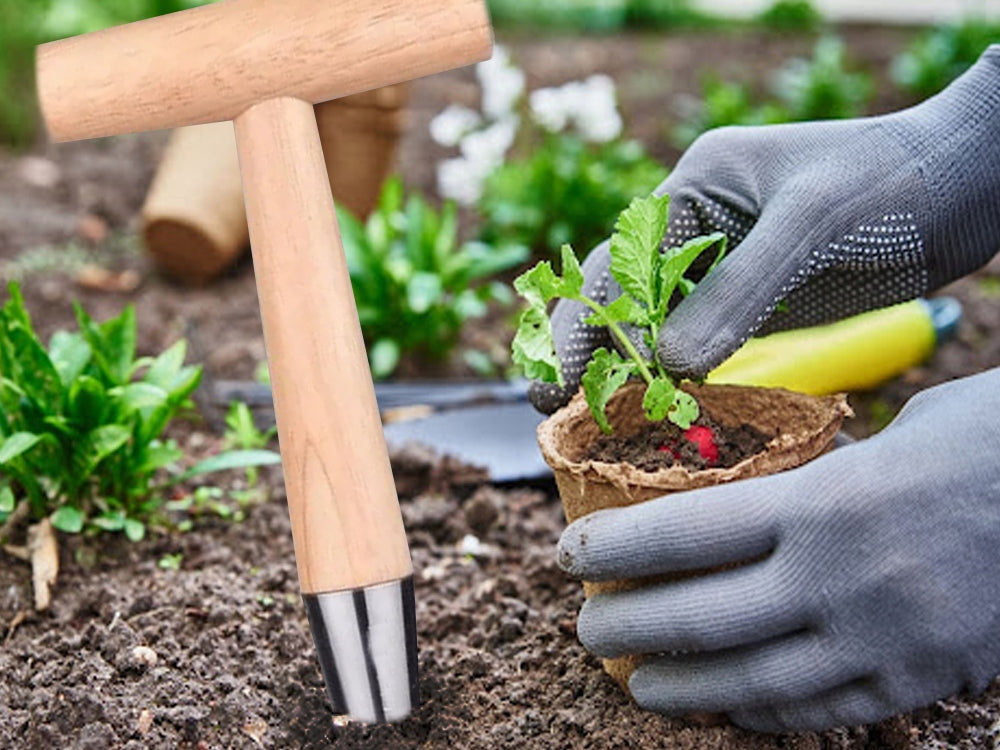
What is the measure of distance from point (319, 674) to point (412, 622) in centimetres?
33

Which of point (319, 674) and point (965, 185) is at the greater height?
point (965, 185)

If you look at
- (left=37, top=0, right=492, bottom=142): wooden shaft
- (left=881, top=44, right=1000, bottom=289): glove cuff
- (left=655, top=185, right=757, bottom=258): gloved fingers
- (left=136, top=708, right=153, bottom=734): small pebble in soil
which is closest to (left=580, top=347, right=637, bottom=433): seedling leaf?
(left=655, top=185, right=757, bottom=258): gloved fingers

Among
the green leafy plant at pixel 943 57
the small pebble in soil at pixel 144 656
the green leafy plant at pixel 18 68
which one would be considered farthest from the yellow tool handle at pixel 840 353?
the green leafy plant at pixel 18 68

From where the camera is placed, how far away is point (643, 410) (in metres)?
1.52

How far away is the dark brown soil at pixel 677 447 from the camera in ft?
4.66

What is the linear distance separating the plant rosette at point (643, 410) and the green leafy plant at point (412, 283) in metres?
1.34

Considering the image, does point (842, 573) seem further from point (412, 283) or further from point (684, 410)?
point (412, 283)

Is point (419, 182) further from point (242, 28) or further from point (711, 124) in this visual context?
point (242, 28)

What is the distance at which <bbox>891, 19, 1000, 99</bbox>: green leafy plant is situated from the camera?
437 cm

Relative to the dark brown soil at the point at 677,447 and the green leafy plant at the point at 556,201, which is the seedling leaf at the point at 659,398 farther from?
the green leafy plant at the point at 556,201

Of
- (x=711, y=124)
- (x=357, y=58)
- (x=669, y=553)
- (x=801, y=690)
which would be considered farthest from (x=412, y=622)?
(x=711, y=124)

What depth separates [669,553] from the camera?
4.21ft

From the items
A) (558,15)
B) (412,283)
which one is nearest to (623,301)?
(412,283)

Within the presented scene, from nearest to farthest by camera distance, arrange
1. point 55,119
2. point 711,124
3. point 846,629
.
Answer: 1. point 846,629
2. point 55,119
3. point 711,124
